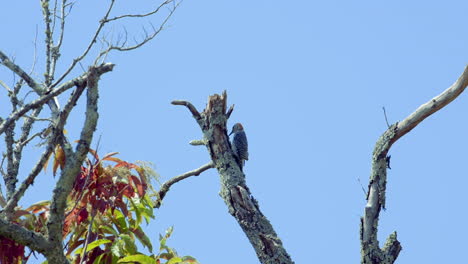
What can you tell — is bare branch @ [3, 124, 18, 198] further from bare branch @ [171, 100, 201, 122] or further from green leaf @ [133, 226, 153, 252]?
bare branch @ [171, 100, 201, 122]

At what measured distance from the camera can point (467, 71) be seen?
6117mm

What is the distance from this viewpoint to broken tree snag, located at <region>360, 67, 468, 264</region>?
5.97 metres

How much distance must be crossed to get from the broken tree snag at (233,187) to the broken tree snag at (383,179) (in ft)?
1.80

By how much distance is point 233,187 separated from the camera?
650 centimetres

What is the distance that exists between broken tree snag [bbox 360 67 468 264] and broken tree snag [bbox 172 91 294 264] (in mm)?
548

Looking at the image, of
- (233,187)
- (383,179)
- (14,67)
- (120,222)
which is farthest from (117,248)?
(383,179)

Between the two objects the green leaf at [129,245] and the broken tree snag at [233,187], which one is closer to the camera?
the green leaf at [129,245]

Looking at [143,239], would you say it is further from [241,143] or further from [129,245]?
[241,143]

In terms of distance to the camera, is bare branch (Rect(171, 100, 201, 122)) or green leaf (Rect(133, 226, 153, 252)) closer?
green leaf (Rect(133, 226, 153, 252))

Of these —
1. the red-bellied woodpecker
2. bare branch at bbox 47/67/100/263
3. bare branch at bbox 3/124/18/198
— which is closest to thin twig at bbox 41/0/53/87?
bare branch at bbox 3/124/18/198

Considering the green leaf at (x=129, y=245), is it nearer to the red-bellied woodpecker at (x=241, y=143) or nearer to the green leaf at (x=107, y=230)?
the green leaf at (x=107, y=230)

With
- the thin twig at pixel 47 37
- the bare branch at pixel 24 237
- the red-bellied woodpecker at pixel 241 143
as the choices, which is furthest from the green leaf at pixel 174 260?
the red-bellied woodpecker at pixel 241 143

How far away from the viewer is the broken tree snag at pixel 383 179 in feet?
19.6

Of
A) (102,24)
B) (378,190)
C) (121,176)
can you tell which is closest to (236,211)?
(378,190)
